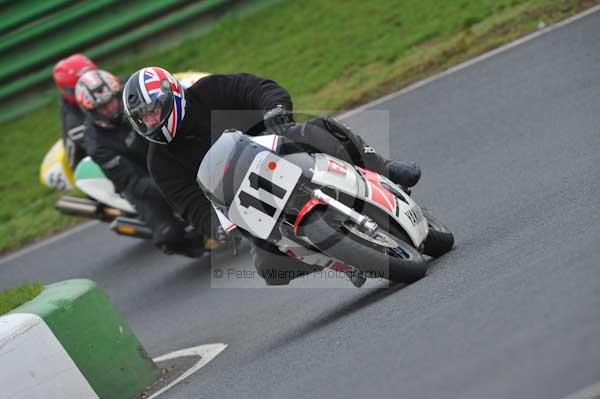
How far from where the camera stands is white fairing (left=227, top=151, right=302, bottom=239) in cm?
652

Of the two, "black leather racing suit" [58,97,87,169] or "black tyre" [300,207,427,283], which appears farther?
"black leather racing suit" [58,97,87,169]

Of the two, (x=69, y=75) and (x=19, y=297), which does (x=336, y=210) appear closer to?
(x=19, y=297)

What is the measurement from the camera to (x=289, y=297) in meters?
8.39

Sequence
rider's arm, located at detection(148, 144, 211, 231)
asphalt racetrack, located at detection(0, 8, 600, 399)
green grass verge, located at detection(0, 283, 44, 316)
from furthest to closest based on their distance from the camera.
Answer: rider's arm, located at detection(148, 144, 211, 231)
green grass verge, located at detection(0, 283, 44, 316)
asphalt racetrack, located at detection(0, 8, 600, 399)

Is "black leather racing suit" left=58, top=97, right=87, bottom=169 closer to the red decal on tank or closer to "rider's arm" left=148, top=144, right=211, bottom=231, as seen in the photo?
"rider's arm" left=148, top=144, right=211, bottom=231

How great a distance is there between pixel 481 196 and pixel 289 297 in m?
1.62

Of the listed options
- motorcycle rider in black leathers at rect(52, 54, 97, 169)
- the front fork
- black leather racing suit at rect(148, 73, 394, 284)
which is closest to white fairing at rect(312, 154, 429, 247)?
the front fork

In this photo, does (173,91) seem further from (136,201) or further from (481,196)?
(136,201)

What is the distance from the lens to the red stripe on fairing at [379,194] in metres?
6.81

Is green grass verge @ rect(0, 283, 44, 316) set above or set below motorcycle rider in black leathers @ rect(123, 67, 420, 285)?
below

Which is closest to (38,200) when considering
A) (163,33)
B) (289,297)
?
(163,33)

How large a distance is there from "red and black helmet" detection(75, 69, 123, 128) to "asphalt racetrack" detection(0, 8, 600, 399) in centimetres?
155

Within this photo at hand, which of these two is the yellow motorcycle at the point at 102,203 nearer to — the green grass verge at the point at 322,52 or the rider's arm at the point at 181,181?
the green grass verge at the point at 322,52

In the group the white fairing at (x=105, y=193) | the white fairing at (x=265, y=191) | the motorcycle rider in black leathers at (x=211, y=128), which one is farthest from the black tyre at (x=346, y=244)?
the white fairing at (x=105, y=193)
